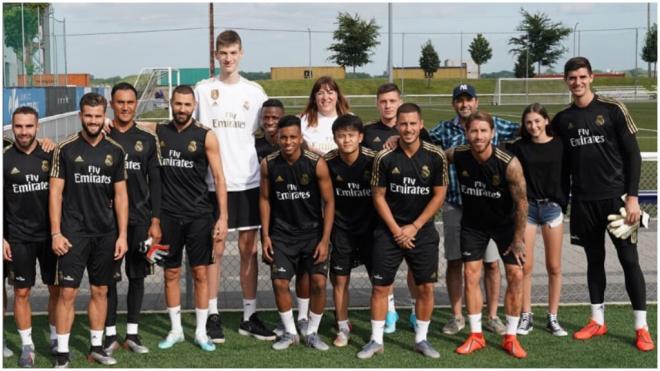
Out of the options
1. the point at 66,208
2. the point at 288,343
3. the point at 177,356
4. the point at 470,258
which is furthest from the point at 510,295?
the point at 66,208

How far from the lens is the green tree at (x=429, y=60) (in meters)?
58.2

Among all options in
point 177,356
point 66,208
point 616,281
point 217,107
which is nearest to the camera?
point 66,208

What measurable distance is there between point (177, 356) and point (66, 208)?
130 centimetres

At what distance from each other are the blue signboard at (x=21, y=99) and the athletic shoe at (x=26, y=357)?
1155 cm

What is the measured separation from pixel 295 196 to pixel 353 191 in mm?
417

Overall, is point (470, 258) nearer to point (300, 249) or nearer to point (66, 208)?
point (300, 249)

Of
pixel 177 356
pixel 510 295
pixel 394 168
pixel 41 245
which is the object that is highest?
pixel 394 168

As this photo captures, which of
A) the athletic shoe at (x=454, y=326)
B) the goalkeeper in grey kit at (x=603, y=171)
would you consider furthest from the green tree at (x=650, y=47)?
the athletic shoe at (x=454, y=326)

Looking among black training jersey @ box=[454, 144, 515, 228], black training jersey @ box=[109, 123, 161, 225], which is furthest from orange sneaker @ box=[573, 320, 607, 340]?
black training jersey @ box=[109, 123, 161, 225]

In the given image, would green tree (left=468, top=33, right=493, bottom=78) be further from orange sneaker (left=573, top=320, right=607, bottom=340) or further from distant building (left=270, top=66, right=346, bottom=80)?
orange sneaker (left=573, top=320, right=607, bottom=340)

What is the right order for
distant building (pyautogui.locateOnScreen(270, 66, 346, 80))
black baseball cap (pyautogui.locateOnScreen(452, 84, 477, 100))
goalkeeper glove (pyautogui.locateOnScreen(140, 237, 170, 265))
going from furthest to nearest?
distant building (pyautogui.locateOnScreen(270, 66, 346, 80)), black baseball cap (pyautogui.locateOnScreen(452, 84, 477, 100)), goalkeeper glove (pyautogui.locateOnScreen(140, 237, 170, 265))

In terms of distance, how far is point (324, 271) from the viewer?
5766 millimetres

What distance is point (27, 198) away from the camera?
5.26 meters

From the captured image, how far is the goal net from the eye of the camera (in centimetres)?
4569
